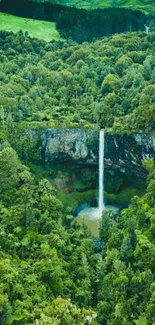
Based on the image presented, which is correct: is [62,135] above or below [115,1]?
below

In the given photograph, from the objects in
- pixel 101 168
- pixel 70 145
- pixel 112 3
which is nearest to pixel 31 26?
pixel 112 3

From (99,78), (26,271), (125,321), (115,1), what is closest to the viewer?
(125,321)

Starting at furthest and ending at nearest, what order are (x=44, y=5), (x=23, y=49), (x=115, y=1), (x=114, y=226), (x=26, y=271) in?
1. (x=115, y=1)
2. (x=44, y=5)
3. (x=23, y=49)
4. (x=114, y=226)
5. (x=26, y=271)

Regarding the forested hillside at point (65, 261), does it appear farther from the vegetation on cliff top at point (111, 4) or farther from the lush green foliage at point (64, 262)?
the vegetation on cliff top at point (111, 4)

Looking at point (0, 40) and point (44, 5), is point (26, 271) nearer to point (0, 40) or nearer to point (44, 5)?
point (0, 40)

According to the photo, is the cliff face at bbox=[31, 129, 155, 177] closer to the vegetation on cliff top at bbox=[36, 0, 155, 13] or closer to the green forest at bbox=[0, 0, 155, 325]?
the green forest at bbox=[0, 0, 155, 325]

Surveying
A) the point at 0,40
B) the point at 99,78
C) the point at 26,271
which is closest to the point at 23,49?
the point at 0,40

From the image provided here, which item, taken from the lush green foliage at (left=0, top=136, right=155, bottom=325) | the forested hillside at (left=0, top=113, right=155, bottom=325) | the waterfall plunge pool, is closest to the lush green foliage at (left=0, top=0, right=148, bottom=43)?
the waterfall plunge pool

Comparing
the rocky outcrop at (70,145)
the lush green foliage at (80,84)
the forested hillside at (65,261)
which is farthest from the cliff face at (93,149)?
the forested hillside at (65,261)

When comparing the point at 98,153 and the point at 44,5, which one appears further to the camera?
the point at 44,5
